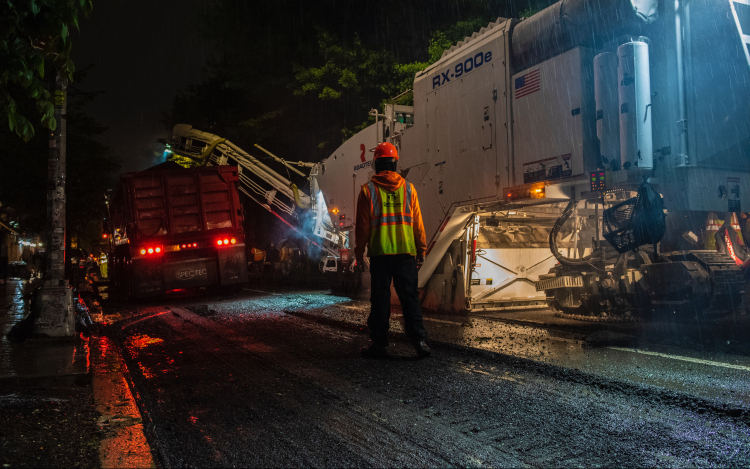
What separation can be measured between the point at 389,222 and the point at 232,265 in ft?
28.5

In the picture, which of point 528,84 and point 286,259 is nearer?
point 528,84

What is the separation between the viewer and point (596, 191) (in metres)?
6.88

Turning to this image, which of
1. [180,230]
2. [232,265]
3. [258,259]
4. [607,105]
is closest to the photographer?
[607,105]

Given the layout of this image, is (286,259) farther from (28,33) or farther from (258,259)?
(28,33)

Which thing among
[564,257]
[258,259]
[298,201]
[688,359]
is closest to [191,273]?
[298,201]

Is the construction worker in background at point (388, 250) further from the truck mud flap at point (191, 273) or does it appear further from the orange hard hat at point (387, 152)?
the truck mud flap at point (191, 273)

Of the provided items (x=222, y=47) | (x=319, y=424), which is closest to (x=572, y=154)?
(x=319, y=424)

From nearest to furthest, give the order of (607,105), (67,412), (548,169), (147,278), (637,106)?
(67,412)
(637,106)
(607,105)
(548,169)
(147,278)

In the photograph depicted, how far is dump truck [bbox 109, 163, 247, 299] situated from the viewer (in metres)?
12.5

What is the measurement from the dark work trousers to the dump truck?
8.51m

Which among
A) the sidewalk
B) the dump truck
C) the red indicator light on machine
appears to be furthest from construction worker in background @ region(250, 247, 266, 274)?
the sidewalk

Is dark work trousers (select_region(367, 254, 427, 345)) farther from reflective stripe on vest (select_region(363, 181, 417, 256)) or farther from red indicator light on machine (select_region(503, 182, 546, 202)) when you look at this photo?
red indicator light on machine (select_region(503, 182, 546, 202))

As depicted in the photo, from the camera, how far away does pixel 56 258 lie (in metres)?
7.38

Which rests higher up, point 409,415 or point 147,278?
point 147,278
